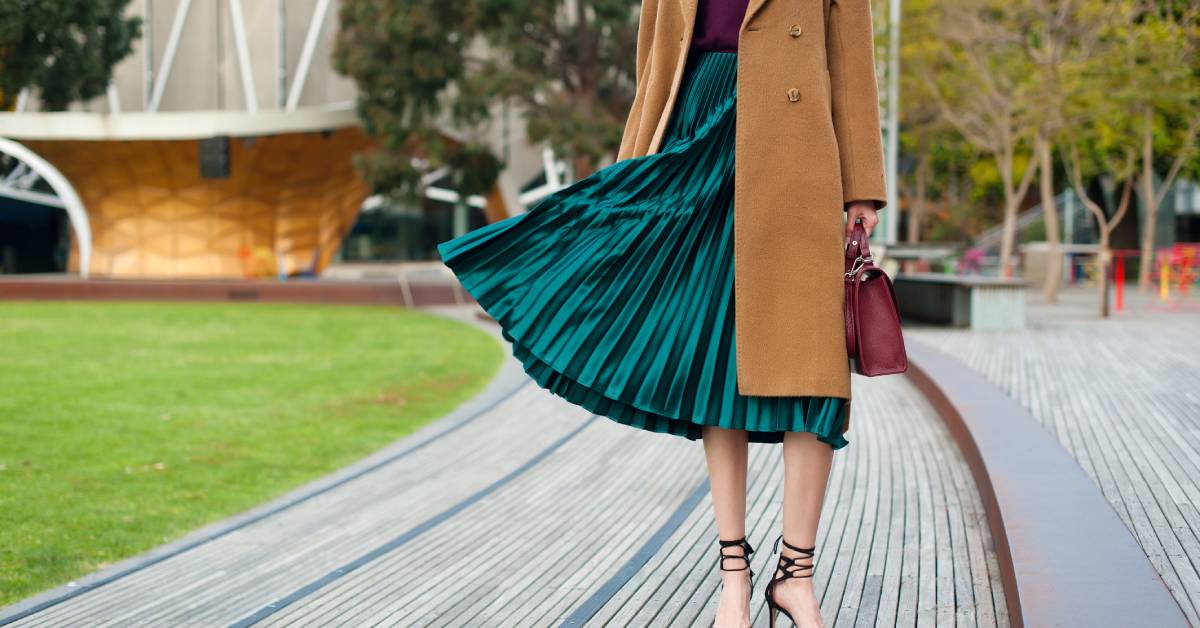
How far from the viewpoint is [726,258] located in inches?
113

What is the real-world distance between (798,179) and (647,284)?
416 mm

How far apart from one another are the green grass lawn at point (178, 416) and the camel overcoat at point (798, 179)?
2509mm

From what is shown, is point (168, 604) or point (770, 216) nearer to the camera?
point (770, 216)

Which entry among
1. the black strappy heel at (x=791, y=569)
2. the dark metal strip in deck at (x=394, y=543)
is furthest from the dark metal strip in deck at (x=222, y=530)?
the black strappy heel at (x=791, y=569)

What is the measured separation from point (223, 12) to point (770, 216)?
148 ft

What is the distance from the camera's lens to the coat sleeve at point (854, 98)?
2.87 meters

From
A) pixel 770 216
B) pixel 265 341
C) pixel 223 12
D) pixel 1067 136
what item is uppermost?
pixel 223 12

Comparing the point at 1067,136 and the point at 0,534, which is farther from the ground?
the point at 1067,136

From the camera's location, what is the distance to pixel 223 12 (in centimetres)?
4453

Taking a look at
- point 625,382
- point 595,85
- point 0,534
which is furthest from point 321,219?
point 625,382

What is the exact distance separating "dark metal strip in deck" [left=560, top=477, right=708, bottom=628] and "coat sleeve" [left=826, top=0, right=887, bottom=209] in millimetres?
1312

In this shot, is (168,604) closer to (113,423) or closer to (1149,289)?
(113,423)

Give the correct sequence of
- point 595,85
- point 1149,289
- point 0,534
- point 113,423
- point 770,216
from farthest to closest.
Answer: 1. point 1149,289
2. point 595,85
3. point 113,423
4. point 0,534
5. point 770,216

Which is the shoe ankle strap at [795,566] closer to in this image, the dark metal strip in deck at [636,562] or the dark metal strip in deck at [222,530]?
the dark metal strip in deck at [636,562]
